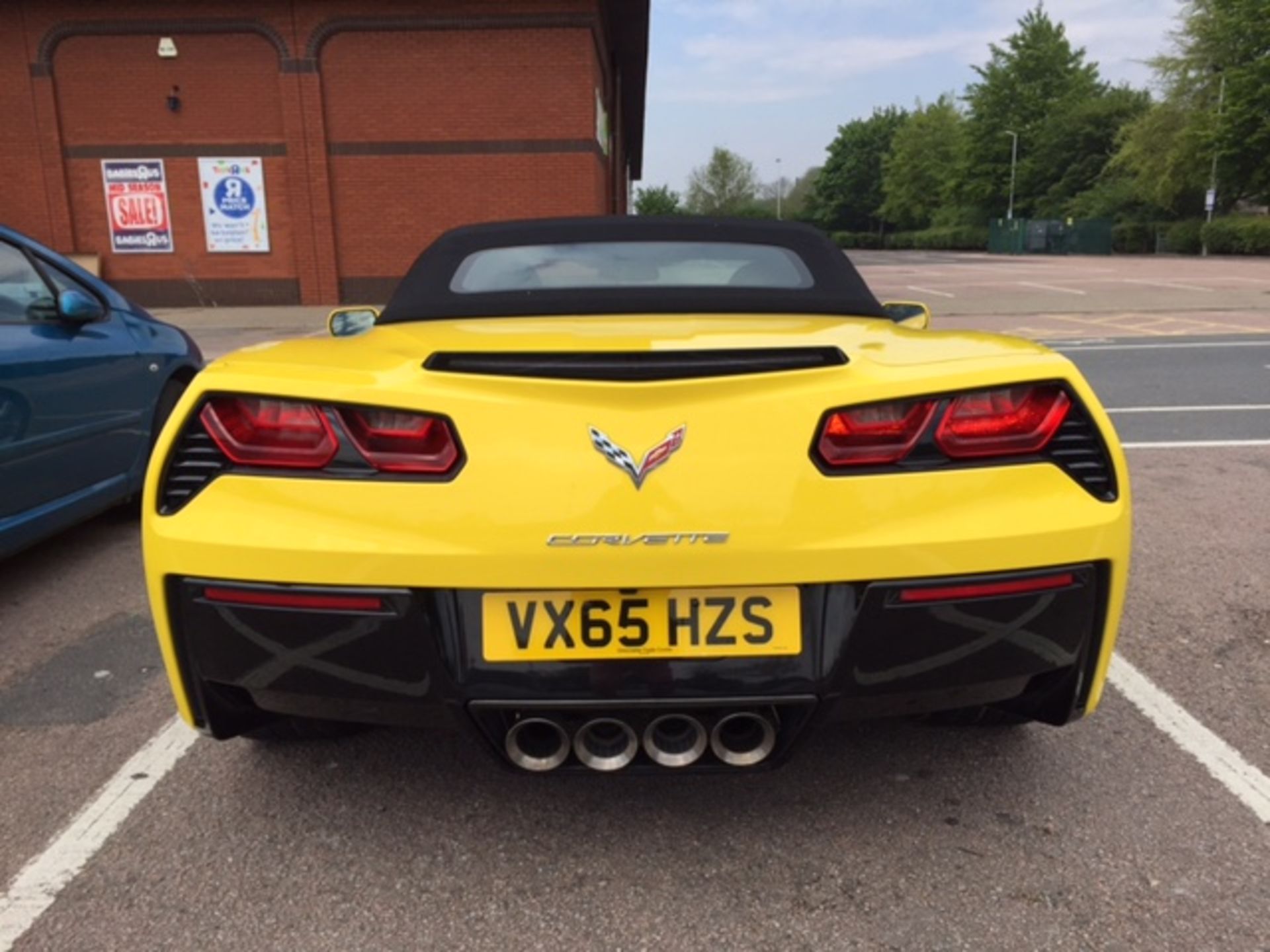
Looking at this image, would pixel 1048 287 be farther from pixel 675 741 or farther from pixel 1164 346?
pixel 675 741

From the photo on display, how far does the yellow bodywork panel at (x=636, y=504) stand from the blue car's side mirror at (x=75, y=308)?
2.35 meters

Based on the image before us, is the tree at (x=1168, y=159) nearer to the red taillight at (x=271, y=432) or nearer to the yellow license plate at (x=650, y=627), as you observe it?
the yellow license plate at (x=650, y=627)

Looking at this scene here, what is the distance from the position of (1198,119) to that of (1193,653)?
5089cm

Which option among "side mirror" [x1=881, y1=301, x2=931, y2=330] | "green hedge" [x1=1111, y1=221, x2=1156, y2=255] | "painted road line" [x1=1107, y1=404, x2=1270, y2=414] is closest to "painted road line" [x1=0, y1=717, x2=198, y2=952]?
"side mirror" [x1=881, y1=301, x2=931, y2=330]

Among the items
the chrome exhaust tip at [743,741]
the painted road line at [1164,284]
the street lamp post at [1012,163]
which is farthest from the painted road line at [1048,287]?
the street lamp post at [1012,163]

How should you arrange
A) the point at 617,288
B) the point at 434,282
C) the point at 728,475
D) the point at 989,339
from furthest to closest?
the point at 434,282 < the point at 617,288 < the point at 989,339 < the point at 728,475

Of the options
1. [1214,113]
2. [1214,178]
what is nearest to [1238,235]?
[1214,178]

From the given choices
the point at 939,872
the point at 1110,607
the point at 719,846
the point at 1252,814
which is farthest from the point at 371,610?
the point at 1252,814

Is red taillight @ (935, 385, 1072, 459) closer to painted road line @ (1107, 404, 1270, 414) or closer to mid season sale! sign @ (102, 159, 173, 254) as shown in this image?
painted road line @ (1107, 404, 1270, 414)

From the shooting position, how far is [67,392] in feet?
12.6

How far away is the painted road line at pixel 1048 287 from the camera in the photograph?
2015 cm

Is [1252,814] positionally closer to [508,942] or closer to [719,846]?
[719,846]

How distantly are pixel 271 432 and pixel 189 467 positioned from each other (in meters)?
0.19

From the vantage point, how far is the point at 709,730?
6.14ft
